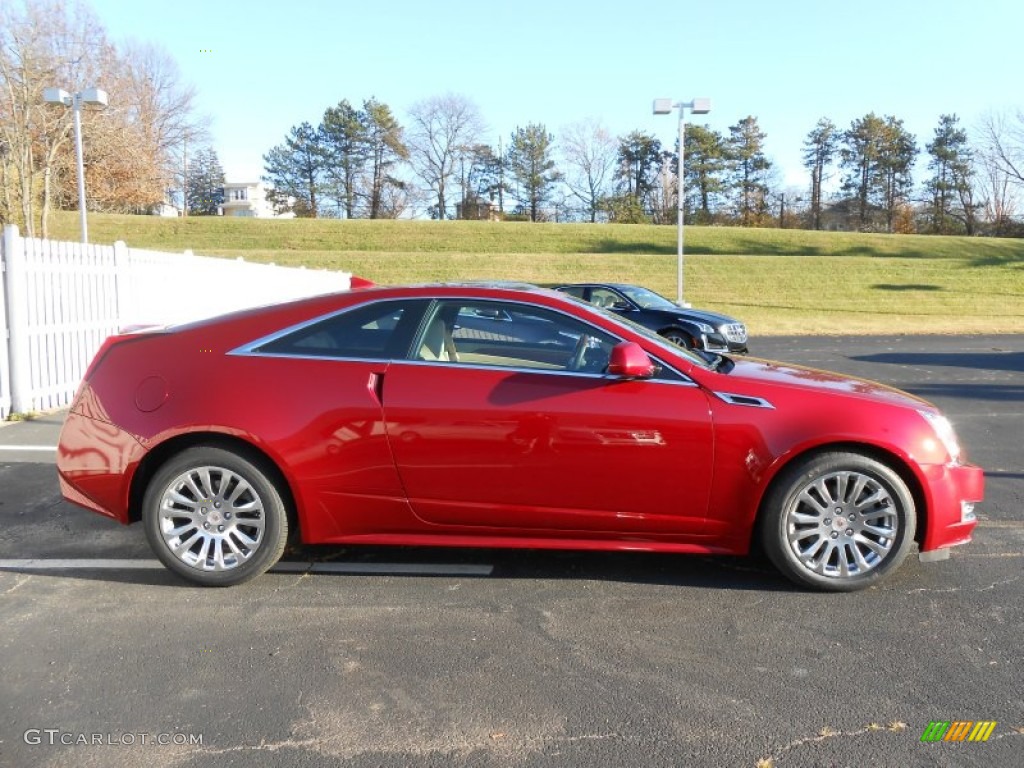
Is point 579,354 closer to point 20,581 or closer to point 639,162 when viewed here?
point 20,581

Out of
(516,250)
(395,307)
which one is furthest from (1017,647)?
(516,250)

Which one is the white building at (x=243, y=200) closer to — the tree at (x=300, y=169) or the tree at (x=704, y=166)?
the tree at (x=300, y=169)

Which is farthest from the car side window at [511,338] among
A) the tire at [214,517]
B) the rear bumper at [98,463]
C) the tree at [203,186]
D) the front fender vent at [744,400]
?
the tree at [203,186]

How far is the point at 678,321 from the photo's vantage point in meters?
13.1

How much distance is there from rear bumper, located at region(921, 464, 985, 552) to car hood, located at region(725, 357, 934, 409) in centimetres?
36

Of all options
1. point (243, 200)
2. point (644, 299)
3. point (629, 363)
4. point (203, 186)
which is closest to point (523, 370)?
point (629, 363)

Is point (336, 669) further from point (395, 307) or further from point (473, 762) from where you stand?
point (395, 307)

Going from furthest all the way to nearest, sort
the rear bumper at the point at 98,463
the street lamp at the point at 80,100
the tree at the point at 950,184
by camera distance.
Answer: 1. the tree at the point at 950,184
2. the street lamp at the point at 80,100
3. the rear bumper at the point at 98,463

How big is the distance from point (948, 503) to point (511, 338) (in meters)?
2.32

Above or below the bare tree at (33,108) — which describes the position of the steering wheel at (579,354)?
below

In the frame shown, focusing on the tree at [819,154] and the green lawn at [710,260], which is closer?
the green lawn at [710,260]

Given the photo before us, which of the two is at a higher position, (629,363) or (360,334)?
(360,334)

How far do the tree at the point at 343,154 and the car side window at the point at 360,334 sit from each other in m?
71.5

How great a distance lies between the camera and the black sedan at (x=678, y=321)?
12.8 metres
